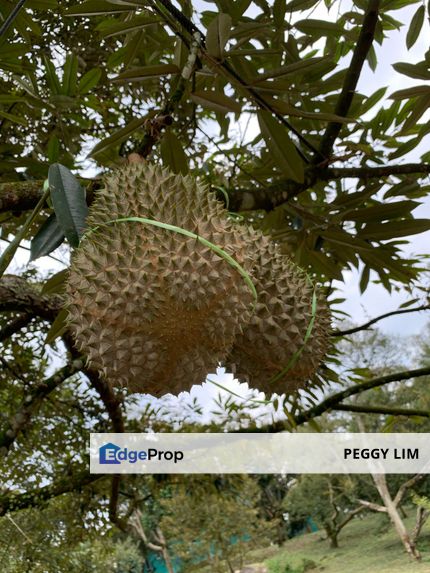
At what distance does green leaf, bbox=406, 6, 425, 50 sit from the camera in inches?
56.0

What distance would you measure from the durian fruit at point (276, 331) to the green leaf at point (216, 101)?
0.68 feet

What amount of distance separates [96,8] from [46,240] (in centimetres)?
47

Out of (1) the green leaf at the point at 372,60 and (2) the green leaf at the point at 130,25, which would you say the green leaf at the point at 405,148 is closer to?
(1) the green leaf at the point at 372,60

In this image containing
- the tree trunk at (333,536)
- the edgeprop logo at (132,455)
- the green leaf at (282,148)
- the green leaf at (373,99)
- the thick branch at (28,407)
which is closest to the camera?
the green leaf at (282,148)

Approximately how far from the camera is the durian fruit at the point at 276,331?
860 mm

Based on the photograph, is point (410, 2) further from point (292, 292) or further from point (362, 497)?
point (362, 497)

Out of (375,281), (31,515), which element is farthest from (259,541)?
(375,281)

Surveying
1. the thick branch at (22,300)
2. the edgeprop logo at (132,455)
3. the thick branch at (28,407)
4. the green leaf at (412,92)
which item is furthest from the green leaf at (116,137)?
the edgeprop logo at (132,455)

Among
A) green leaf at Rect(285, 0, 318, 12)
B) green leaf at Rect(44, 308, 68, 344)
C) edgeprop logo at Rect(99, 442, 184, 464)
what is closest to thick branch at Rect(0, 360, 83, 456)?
edgeprop logo at Rect(99, 442, 184, 464)

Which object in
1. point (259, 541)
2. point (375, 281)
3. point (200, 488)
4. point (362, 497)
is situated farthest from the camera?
point (362, 497)

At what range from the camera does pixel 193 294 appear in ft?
2.14

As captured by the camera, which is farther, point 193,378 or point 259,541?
point 259,541

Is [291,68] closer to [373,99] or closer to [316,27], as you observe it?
[316,27]

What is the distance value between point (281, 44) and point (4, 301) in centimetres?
106
